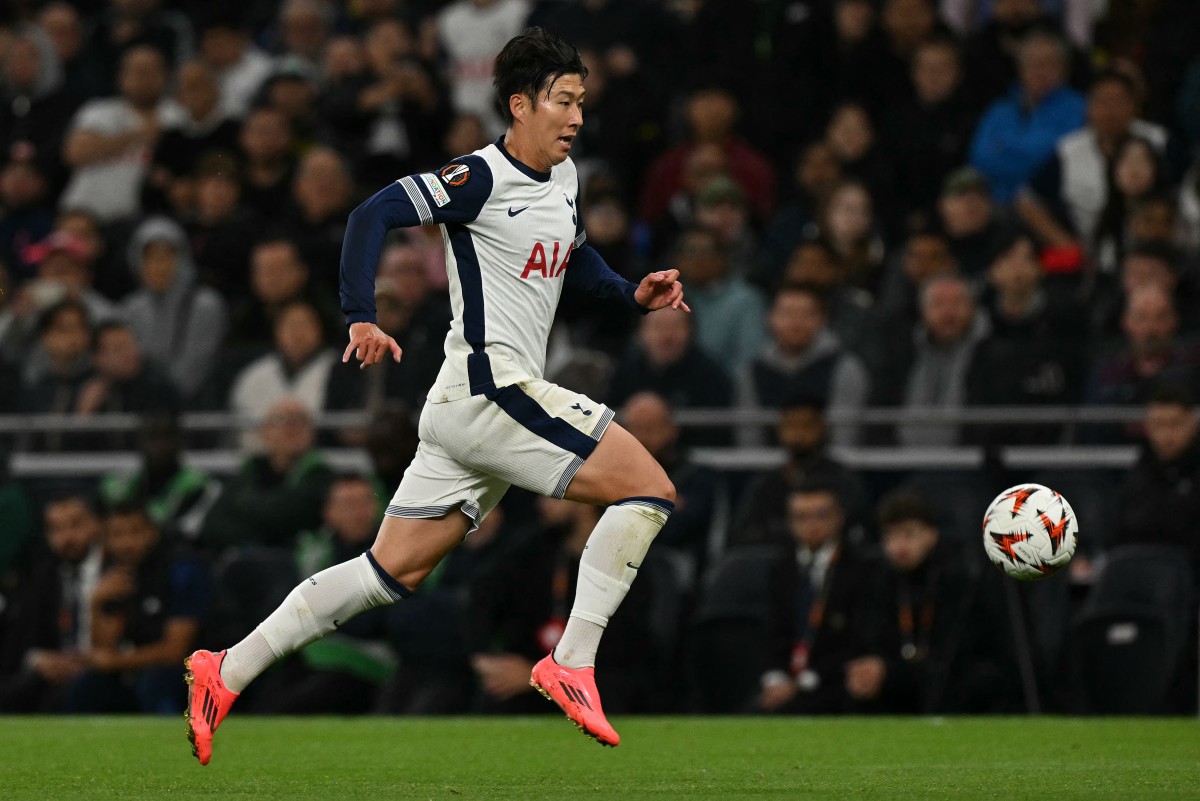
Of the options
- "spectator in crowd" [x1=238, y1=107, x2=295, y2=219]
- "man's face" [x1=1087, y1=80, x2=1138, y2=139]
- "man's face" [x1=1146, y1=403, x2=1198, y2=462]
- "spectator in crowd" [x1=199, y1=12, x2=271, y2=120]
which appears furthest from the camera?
"spectator in crowd" [x1=199, y1=12, x2=271, y2=120]

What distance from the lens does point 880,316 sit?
12.8 m

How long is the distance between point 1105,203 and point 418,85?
5.52 meters

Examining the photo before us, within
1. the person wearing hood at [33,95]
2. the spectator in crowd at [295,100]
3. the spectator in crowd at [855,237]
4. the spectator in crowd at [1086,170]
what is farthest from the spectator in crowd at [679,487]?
the person wearing hood at [33,95]

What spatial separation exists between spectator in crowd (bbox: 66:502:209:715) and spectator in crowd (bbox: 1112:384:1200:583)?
18.6 ft

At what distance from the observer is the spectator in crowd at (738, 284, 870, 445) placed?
12.4 m

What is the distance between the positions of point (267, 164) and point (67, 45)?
11.6ft

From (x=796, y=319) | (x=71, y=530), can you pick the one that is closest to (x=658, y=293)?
(x=796, y=319)

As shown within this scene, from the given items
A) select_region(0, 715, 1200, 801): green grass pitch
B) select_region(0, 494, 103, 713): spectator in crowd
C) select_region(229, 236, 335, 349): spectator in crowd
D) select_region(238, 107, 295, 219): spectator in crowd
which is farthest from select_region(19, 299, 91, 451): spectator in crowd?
select_region(0, 715, 1200, 801): green grass pitch

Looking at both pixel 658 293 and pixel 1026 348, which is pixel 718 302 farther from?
pixel 658 293

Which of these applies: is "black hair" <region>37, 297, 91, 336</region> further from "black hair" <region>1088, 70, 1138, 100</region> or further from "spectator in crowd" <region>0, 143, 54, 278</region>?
"black hair" <region>1088, 70, 1138, 100</region>

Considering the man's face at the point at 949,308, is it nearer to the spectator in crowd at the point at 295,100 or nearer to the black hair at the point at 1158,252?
the black hair at the point at 1158,252

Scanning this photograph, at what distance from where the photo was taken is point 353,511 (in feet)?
39.3

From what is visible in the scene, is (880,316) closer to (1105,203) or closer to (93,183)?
(1105,203)

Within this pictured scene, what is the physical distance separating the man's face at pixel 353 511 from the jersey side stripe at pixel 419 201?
17.4 ft
